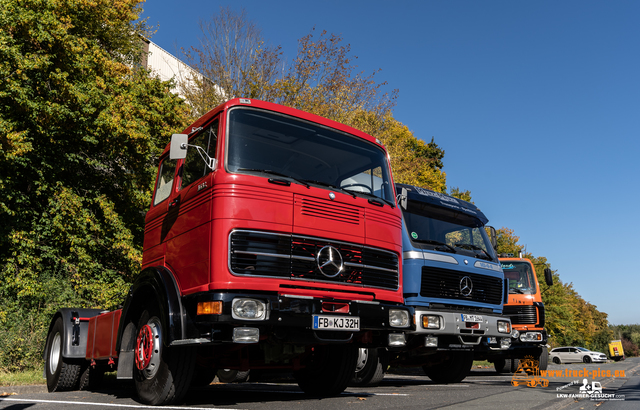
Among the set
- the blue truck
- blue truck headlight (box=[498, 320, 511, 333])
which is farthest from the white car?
blue truck headlight (box=[498, 320, 511, 333])

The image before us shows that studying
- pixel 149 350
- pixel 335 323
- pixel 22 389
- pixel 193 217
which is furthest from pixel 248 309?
pixel 22 389

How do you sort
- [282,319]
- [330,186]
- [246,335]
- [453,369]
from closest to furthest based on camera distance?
[246,335] → [282,319] → [330,186] → [453,369]

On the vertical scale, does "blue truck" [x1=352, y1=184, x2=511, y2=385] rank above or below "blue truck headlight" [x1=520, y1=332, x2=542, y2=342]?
above

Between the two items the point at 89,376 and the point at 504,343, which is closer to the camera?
the point at 89,376

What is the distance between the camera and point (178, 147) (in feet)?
17.1

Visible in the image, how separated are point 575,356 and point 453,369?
35.9m

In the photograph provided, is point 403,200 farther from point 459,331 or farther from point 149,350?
point 149,350

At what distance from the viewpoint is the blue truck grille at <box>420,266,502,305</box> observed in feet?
25.5

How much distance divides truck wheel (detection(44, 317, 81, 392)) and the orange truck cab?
63.0 inches

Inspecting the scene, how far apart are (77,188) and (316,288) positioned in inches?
528

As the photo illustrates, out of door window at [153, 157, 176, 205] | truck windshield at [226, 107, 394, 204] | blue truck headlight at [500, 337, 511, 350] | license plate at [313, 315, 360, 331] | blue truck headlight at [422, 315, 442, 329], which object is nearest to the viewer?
license plate at [313, 315, 360, 331]

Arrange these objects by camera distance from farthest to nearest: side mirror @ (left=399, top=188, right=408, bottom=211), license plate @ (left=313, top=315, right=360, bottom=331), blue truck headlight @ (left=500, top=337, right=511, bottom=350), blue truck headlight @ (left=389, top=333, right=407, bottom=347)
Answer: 1. blue truck headlight @ (left=500, top=337, right=511, bottom=350)
2. side mirror @ (left=399, top=188, right=408, bottom=211)
3. blue truck headlight @ (left=389, top=333, right=407, bottom=347)
4. license plate @ (left=313, top=315, right=360, bottom=331)

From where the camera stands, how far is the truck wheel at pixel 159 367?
4.93m

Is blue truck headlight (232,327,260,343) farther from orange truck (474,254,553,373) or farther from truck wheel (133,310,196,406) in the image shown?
orange truck (474,254,553,373)
